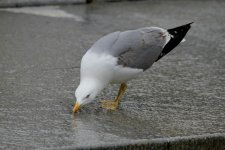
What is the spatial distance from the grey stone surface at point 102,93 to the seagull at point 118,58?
0.21m

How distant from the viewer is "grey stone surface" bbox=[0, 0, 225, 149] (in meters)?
4.71

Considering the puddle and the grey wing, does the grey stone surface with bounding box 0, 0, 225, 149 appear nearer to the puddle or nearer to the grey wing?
the puddle

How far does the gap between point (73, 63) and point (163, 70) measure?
0.87m

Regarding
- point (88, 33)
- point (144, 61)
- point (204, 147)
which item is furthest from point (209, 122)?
point (88, 33)

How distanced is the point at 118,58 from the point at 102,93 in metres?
0.72

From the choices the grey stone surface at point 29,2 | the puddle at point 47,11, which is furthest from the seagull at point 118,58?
the grey stone surface at point 29,2

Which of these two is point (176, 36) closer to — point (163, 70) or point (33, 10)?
point (163, 70)

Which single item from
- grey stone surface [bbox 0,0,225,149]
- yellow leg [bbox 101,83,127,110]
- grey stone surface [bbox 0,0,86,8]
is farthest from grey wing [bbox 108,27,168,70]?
grey stone surface [bbox 0,0,86,8]

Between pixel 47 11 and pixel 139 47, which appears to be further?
pixel 47 11

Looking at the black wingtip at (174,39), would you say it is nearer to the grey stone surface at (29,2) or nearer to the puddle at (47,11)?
the puddle at (47,11)

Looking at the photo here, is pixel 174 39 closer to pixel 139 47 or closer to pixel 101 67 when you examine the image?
pixel 139 47

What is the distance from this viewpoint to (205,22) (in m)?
8.59

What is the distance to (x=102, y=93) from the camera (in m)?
5.70

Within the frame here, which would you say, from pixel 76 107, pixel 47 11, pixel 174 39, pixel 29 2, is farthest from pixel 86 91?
pixel 29 2
